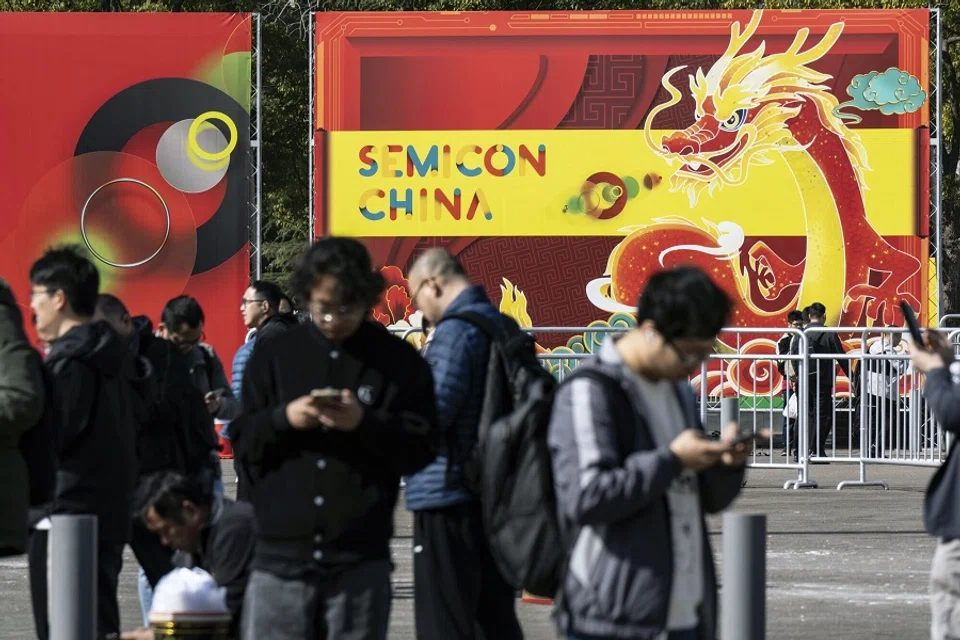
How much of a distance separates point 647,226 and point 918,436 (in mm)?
4706

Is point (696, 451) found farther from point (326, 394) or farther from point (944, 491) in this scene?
point (944, 491)

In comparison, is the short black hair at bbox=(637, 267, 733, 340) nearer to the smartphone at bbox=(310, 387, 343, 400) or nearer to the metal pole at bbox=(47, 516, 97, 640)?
the smartphone at bbox=(310, 387, 343, 400)

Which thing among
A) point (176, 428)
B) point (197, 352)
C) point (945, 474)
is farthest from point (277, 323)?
point (945, 474)

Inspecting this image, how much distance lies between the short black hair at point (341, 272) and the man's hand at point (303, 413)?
1.09 feet

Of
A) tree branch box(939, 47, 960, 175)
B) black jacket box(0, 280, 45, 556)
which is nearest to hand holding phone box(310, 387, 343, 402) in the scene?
black jacket box(0, 280, 45, 556)

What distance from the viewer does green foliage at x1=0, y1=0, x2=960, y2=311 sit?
1205 inches

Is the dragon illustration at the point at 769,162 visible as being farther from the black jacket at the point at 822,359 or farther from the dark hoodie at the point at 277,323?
the dark hoodie at the point at 277,323

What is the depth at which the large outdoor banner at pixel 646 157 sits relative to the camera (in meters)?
20.8

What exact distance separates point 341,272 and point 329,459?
0.51m

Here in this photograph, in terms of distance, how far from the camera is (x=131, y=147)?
21031mm

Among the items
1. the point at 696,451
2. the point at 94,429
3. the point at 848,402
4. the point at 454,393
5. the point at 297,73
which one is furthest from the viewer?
the point at 297,73

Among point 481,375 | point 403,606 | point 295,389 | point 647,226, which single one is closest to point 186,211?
point 647,226

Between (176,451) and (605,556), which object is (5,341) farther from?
(176,451)

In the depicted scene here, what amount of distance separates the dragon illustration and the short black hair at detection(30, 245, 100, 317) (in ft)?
48.2
